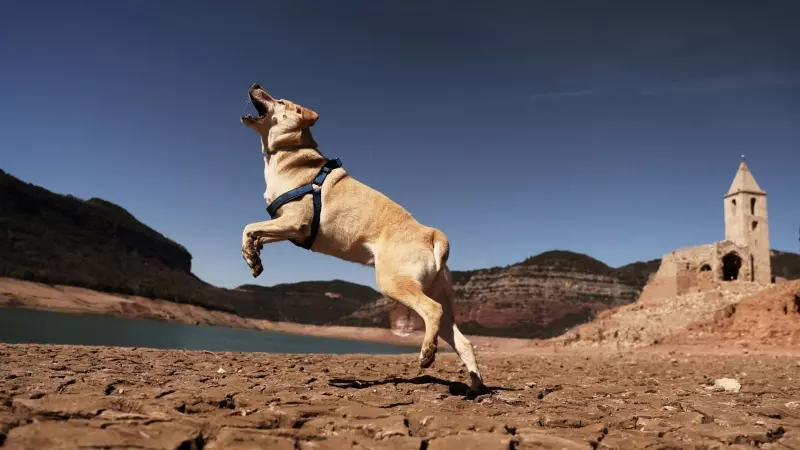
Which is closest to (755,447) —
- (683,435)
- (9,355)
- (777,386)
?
(683,435)

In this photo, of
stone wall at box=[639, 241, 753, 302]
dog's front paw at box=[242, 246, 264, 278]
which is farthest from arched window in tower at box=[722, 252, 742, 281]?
dog's front paw at box=[242, 246, 264, 278]

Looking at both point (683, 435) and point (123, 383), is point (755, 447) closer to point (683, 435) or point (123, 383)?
point (683, 435)

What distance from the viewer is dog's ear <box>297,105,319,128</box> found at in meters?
5.27

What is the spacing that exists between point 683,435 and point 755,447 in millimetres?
392

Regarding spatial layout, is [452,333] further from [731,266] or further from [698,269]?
[731,266]

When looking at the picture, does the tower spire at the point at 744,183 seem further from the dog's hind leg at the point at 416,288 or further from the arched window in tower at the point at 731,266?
the dog's hind leg at the point at 416,288

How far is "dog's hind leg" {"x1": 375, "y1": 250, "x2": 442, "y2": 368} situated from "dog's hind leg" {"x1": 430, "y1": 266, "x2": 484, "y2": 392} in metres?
0.25

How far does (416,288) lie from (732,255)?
158 feet

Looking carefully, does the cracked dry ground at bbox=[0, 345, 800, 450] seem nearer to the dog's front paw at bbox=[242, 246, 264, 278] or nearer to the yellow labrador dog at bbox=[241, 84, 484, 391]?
the yellow labrador dog at bbox=[241, 84, 484, 391]

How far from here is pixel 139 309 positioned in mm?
80312

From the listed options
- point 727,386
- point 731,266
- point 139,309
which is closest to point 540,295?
point 731,266

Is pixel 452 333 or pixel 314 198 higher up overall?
pixel 314 198

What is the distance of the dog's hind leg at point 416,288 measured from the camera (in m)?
4.38

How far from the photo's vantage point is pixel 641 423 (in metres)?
3.91
